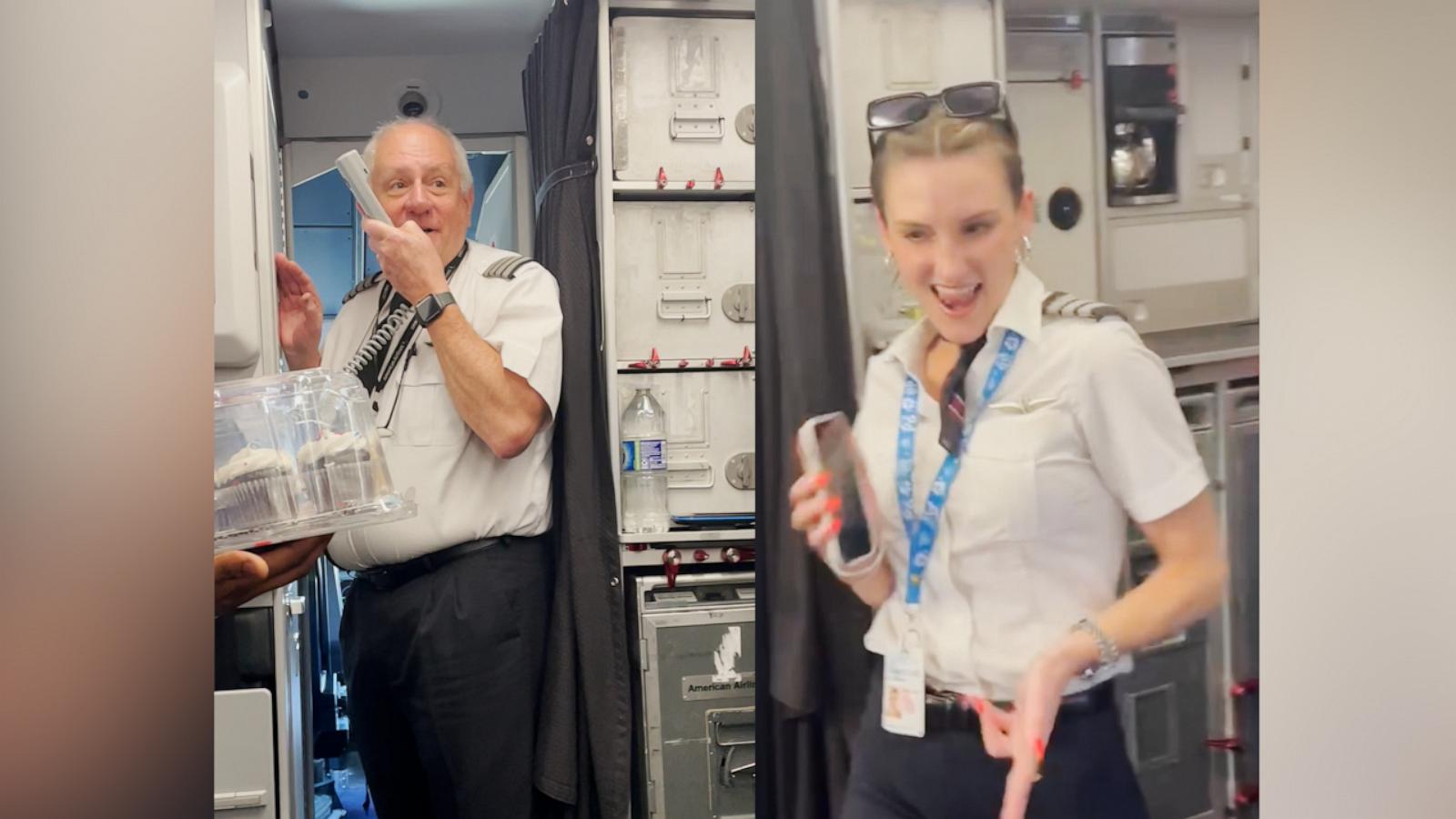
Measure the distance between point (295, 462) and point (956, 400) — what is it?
98 cm

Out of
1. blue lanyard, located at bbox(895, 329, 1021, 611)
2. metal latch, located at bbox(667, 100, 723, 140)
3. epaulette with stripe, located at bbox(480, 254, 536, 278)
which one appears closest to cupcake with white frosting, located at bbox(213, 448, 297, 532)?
epaulette with stripe, located at bbox(480, 254, 536, 278)

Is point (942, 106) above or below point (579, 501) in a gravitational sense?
above

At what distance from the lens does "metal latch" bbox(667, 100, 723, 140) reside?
242cm

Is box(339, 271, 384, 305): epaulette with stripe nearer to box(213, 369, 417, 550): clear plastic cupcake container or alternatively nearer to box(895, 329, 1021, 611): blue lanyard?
box(213, 369, 417, 550): clear plastic cupcake container

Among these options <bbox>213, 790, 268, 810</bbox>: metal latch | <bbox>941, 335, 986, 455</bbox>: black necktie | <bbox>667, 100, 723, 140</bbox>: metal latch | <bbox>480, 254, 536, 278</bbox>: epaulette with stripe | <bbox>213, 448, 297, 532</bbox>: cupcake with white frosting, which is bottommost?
<bbox>213, 790, 268, 810</bbox>: metal latch

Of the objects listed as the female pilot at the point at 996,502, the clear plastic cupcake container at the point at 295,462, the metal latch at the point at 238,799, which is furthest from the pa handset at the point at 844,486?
the metal latch at the point at 238,799

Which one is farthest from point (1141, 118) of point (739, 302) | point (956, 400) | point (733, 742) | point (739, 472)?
point (733, 742)

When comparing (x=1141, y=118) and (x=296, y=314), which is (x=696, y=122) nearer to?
(x=296, y=314)

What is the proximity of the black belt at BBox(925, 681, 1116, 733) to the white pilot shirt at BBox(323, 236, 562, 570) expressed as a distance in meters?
0.94

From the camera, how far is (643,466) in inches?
96.0

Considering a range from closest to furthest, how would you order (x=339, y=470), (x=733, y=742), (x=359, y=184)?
(x=339, y=470) < (x=359, y=184) < (x=733, y=742)

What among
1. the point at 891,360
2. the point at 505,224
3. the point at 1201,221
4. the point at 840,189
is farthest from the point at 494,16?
the point at 1201,221
